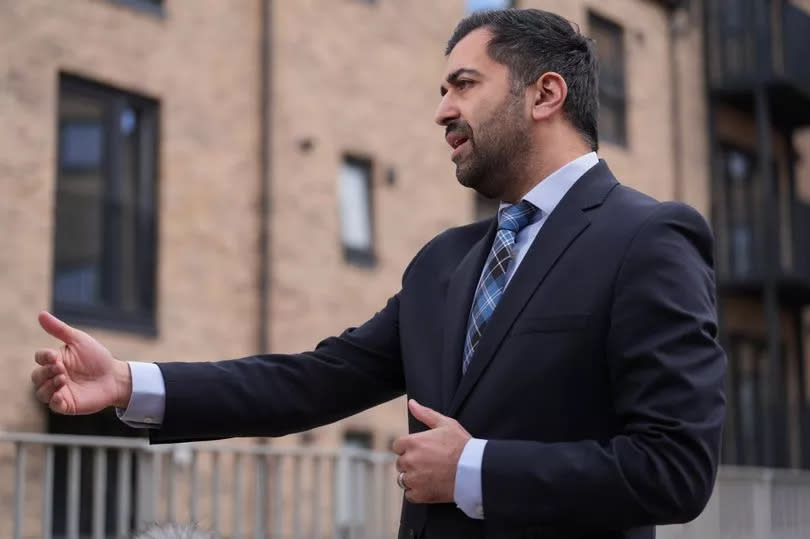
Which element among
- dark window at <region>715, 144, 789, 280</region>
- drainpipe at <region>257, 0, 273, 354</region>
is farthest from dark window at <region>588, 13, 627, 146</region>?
drainpipe at <region>257, 0, 273, 354</region>

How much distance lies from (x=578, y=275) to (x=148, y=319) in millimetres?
12379

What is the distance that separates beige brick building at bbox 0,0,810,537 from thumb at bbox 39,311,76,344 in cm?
1041

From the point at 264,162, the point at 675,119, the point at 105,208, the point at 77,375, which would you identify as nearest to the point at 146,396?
the point at 77,375

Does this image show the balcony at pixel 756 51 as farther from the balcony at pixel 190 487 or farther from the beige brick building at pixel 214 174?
the balcony at pixel 190 487

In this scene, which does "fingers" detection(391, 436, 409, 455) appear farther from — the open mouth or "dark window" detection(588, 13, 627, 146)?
"dark window" detection(588, 13, 627, 146)

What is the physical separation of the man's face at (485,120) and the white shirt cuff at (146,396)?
0.90 meters

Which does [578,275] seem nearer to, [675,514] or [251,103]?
[675,514]

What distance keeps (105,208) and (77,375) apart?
38.6 ft

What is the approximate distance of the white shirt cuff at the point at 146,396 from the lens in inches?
135

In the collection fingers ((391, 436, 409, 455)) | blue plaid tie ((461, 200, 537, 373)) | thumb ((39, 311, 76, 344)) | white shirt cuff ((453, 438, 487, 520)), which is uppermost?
blue plaid tie ((461, 200, 537, 373))

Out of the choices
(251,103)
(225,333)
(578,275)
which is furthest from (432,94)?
(578,275)

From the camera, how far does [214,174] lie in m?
16.0

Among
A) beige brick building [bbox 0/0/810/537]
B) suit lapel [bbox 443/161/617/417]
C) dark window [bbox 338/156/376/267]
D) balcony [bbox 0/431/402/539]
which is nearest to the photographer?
suit lapel [bbox 443/161/617/417]

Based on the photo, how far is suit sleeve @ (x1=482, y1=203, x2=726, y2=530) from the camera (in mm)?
2854
